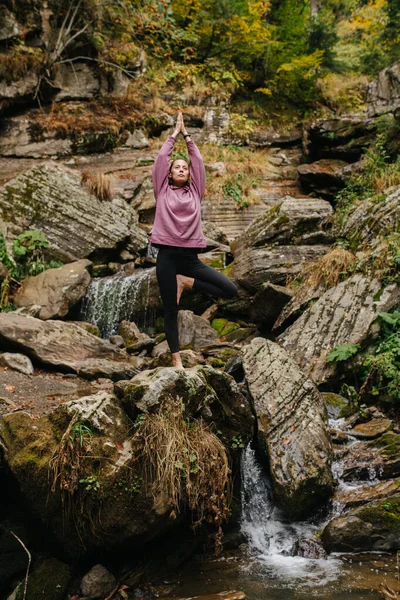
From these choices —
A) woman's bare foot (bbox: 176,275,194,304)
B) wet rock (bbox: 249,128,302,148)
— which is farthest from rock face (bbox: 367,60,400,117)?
woman's bare foot (bbox: 176,275,194,304)

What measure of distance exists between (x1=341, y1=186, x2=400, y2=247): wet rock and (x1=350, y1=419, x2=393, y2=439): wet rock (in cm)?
351

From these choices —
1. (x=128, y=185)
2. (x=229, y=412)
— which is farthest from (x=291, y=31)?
(x=229, y=412)

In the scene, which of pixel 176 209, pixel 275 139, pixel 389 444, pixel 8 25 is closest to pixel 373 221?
pixel 389 444

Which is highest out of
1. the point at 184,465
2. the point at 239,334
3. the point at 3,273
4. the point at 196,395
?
the point at 3,273

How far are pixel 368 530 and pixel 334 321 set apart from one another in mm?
3544

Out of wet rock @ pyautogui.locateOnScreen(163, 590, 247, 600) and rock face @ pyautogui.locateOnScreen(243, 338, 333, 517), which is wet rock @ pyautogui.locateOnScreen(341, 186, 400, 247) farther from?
wet rock @ pyautogui.locateOnScreen(163, 590, 247, 600)

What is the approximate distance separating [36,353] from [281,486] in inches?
171

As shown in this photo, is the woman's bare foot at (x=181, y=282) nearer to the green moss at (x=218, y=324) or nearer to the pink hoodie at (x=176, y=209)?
the pink hoodie at (x=176, y=209)

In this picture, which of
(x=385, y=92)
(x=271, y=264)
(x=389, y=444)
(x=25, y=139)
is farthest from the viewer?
(x=25, y=139)

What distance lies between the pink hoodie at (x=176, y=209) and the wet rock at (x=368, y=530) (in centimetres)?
280

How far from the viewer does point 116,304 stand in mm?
10414

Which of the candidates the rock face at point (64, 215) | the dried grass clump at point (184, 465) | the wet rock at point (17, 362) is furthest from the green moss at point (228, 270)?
the dried grass clump at point (184, 465)

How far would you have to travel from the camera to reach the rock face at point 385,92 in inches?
522

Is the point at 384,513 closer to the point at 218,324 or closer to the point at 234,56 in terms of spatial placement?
the point at 218,324
